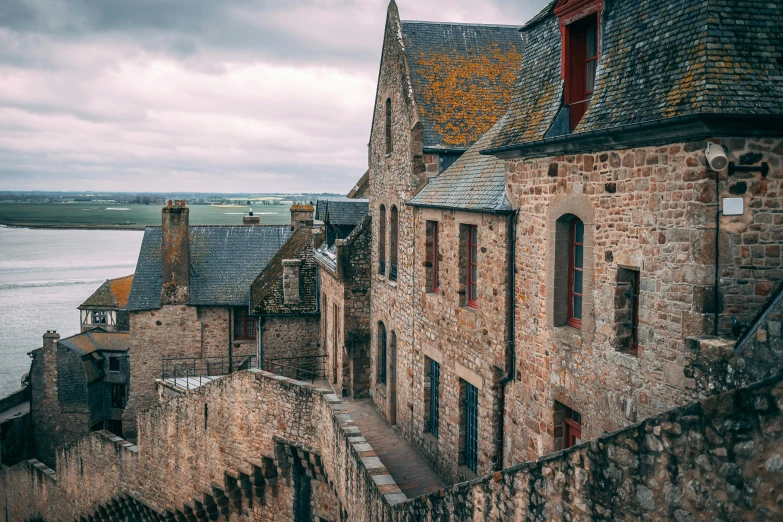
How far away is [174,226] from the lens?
29.4 m

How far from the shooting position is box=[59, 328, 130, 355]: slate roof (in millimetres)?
34500

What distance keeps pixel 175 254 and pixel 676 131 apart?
2424 centimetres

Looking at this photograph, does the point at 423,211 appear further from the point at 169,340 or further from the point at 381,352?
the point at 169,340

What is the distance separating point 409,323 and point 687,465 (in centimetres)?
1096

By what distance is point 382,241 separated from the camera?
62.1ft

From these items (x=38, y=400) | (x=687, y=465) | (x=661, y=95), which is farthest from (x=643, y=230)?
(x=38, y=400)

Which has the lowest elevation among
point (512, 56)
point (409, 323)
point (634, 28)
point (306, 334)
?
point (306, 334)

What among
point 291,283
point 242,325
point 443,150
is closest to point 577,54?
point 443,150

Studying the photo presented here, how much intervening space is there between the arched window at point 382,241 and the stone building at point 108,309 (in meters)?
23.5

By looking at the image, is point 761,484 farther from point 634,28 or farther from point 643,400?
point 634,28

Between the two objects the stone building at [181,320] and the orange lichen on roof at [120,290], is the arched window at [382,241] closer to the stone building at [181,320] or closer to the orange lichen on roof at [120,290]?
the stone building at [181,320]

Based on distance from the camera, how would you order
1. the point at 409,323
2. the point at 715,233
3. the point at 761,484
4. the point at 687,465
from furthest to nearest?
the point at 409,323, the point at 715,233, the point at 687,465, the point at 761,484

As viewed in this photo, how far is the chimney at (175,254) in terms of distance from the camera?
92.0 feet

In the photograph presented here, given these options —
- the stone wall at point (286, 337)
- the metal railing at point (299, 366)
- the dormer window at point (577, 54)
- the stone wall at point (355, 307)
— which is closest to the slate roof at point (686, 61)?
the dormer window at point (577, 54)
